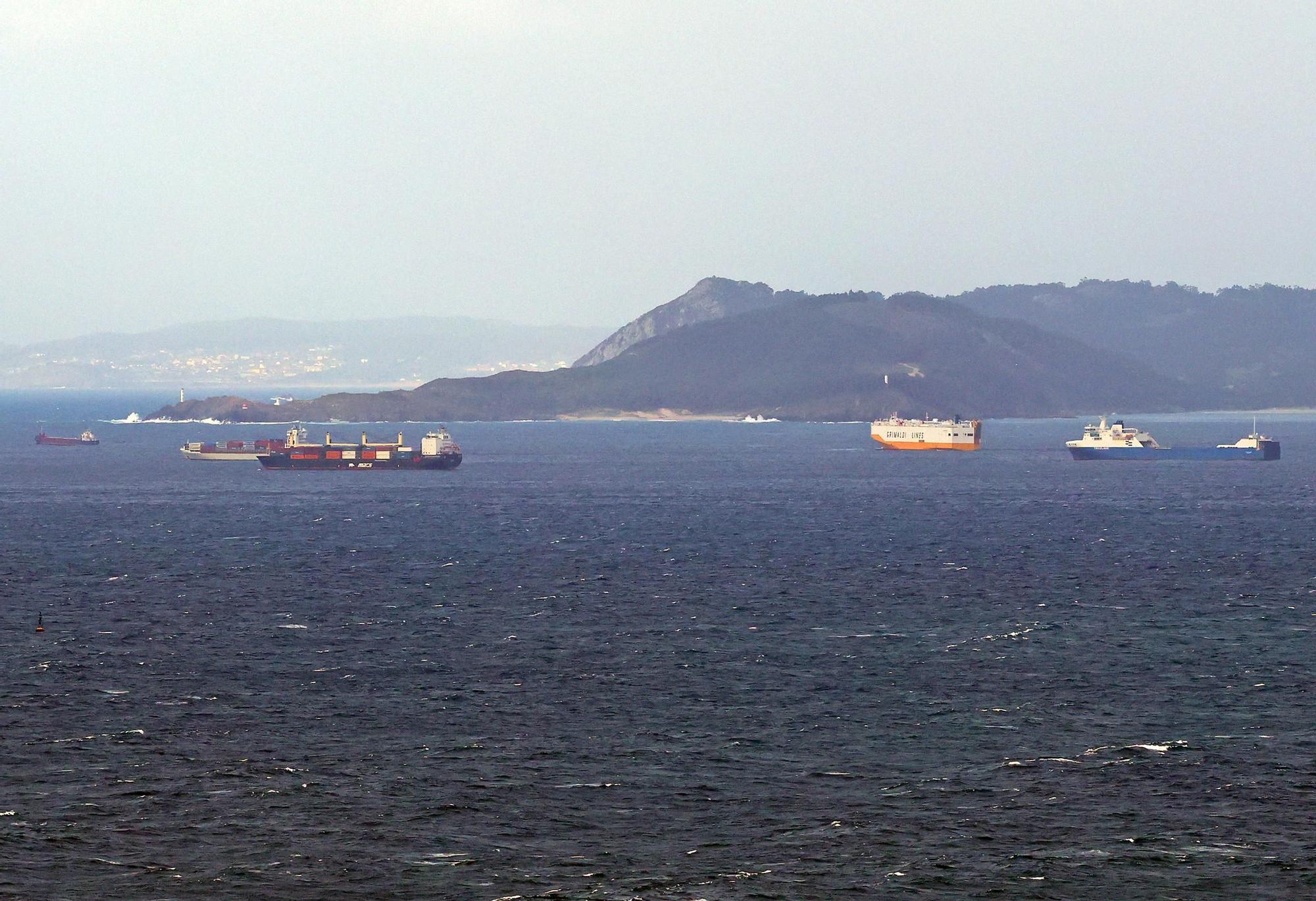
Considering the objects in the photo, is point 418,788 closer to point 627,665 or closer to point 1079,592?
point 627,665

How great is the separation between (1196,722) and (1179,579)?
40797 mm

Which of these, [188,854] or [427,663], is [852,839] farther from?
[427,663]

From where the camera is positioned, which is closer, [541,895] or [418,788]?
[541,895]

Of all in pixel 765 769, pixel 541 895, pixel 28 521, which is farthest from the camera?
pixel 28 521

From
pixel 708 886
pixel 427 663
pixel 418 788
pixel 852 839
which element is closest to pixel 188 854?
pixel 418 788

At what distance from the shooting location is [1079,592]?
81.8 metres

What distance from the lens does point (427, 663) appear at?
59031mm

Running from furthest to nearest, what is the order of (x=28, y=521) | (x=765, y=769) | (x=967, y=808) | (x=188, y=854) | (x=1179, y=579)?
(x=28, y=521) < (x=1179, y=579) < (x=765, y=769) < (x=967, y=808) < (x=188, y=854)

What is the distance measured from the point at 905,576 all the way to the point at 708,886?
5776 centimetres

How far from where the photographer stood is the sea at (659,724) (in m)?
34.2

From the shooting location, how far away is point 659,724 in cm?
4825

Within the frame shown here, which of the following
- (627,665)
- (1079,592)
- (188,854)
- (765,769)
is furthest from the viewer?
(1079,592)

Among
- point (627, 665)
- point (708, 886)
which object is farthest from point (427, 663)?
point (708, 886)

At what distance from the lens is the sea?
112 feet
